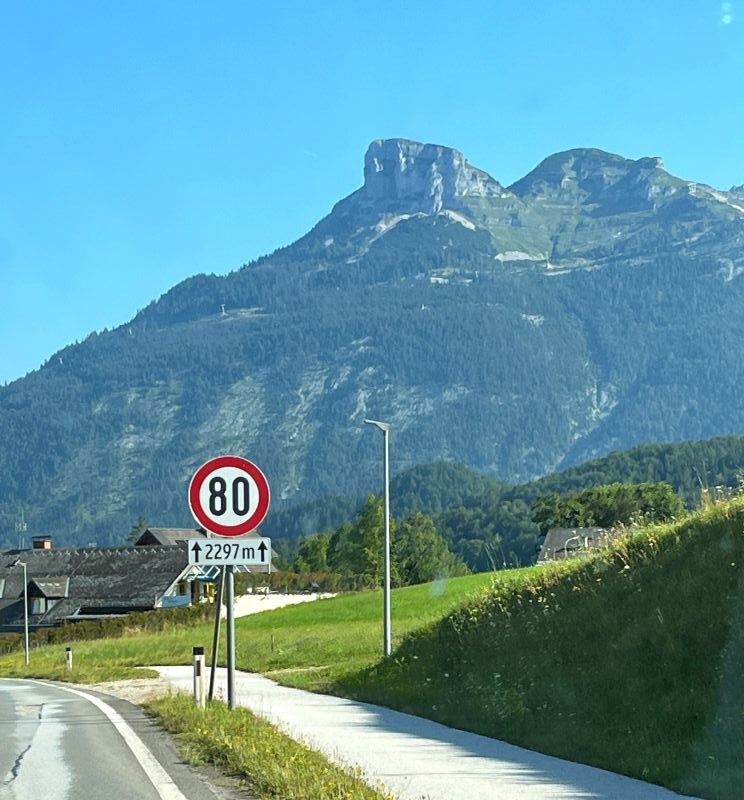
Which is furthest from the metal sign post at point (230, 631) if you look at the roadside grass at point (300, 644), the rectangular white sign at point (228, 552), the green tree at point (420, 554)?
the green tree at point (420, 554)

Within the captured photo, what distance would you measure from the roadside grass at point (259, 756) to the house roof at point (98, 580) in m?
84.9

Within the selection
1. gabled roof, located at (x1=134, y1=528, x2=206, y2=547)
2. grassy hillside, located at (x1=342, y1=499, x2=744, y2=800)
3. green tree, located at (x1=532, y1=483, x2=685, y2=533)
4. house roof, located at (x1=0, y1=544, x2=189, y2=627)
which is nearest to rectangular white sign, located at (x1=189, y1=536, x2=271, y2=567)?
grassy hillside, located at (x1=342, y1=499, x2=744, y2=800)

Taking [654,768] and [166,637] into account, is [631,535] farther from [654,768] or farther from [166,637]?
[166,637]

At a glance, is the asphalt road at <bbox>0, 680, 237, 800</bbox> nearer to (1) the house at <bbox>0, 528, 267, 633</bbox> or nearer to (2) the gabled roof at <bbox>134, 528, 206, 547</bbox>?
(1) the house at <bbox>0, 528, 267, 633</bbox>

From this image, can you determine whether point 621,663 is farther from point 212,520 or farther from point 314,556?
point 314,556

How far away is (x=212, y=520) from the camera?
1545cm

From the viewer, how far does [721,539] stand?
17.0 metres

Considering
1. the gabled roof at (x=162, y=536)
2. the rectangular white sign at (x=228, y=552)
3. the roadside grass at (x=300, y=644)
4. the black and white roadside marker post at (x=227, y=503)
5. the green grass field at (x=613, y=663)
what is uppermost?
the gabled roof at (x=162, y=536)

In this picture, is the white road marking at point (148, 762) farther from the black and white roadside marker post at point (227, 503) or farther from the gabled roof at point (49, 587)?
the gabled roof at point (49, 587)

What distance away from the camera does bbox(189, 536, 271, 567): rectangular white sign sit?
15.9 meters

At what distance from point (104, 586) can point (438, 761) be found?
3713 inches

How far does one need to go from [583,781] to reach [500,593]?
1059 cm

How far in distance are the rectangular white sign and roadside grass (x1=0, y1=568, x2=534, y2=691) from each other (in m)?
8.14

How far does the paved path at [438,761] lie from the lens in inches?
437
